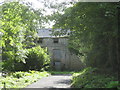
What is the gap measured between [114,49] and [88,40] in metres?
1.54

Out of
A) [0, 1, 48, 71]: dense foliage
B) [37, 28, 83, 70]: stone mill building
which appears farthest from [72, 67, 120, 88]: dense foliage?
[37, 28, 83, 70]: stone mill building

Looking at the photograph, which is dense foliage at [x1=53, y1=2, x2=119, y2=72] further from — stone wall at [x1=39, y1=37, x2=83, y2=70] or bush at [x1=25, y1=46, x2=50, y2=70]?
stone wall at [x1=39, y1=37, x2=83, y2=70]

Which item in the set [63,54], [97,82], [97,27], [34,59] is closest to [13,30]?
[97,27]

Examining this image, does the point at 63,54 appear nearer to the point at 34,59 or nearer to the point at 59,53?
the point at 59,53

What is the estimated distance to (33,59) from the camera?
21016mm

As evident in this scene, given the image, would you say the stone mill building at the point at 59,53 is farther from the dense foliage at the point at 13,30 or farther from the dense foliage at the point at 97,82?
the dense foliage at the point at 97,82

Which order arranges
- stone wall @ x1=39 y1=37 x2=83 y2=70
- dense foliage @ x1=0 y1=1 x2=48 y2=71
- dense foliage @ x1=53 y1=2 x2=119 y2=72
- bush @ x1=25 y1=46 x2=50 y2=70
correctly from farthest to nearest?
stone wall @ x1=39 y1=37 x2=83 y2=70, bush @ x1=25 y1=46 x2=50 y2=70, dense foliage @ x1=0 y1=1 x2=48 y2=71, dense foliage @ x1=53 y1=2 x2=119 y2=72

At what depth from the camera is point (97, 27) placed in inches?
352

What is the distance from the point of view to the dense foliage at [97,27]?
27.3 ft

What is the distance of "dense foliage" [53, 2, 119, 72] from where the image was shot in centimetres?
831

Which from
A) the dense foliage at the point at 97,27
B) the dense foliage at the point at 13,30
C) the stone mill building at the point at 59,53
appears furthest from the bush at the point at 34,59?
the dense foliage at the point at 97,27

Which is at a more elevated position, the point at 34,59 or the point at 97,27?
the point at 97,27

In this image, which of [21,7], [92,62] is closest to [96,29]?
[92,62]

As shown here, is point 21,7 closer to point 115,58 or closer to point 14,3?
point 14,3
